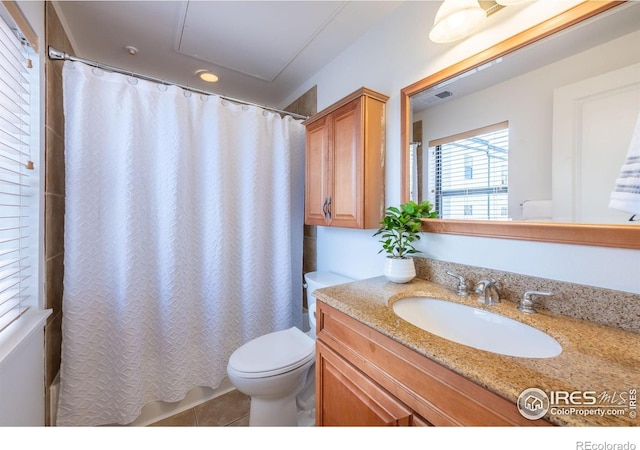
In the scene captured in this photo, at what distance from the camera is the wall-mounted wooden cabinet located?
1.32m

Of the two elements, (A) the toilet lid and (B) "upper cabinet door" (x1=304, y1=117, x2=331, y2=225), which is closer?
(A) the toilet lid

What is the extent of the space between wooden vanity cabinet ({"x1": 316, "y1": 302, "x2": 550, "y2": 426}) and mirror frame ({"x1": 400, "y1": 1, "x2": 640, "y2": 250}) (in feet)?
1.97

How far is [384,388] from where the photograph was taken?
2.47 ft

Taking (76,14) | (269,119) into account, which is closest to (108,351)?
(269,119)

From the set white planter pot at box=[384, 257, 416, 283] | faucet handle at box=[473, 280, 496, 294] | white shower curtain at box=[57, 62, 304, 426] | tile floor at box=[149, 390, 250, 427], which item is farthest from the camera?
tile floor at box=[149, 390, 250, 427]

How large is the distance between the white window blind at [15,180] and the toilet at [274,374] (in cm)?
90

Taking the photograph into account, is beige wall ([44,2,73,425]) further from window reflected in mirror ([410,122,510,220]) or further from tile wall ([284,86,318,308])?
window reflected in mirror ([410,122,510,220])

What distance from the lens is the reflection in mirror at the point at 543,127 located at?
74cm

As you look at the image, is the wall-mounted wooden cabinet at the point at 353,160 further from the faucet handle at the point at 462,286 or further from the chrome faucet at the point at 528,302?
the chrome faucet at the point at 528,302

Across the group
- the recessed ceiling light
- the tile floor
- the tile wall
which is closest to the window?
the tile wall

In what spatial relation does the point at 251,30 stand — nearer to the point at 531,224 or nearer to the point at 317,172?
the point at 317,172

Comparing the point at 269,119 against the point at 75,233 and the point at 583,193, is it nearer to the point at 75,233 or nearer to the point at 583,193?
the point at 75,233

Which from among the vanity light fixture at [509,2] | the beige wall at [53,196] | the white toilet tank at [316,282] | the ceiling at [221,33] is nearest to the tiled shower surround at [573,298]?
the white toilet tank at [316,282]
